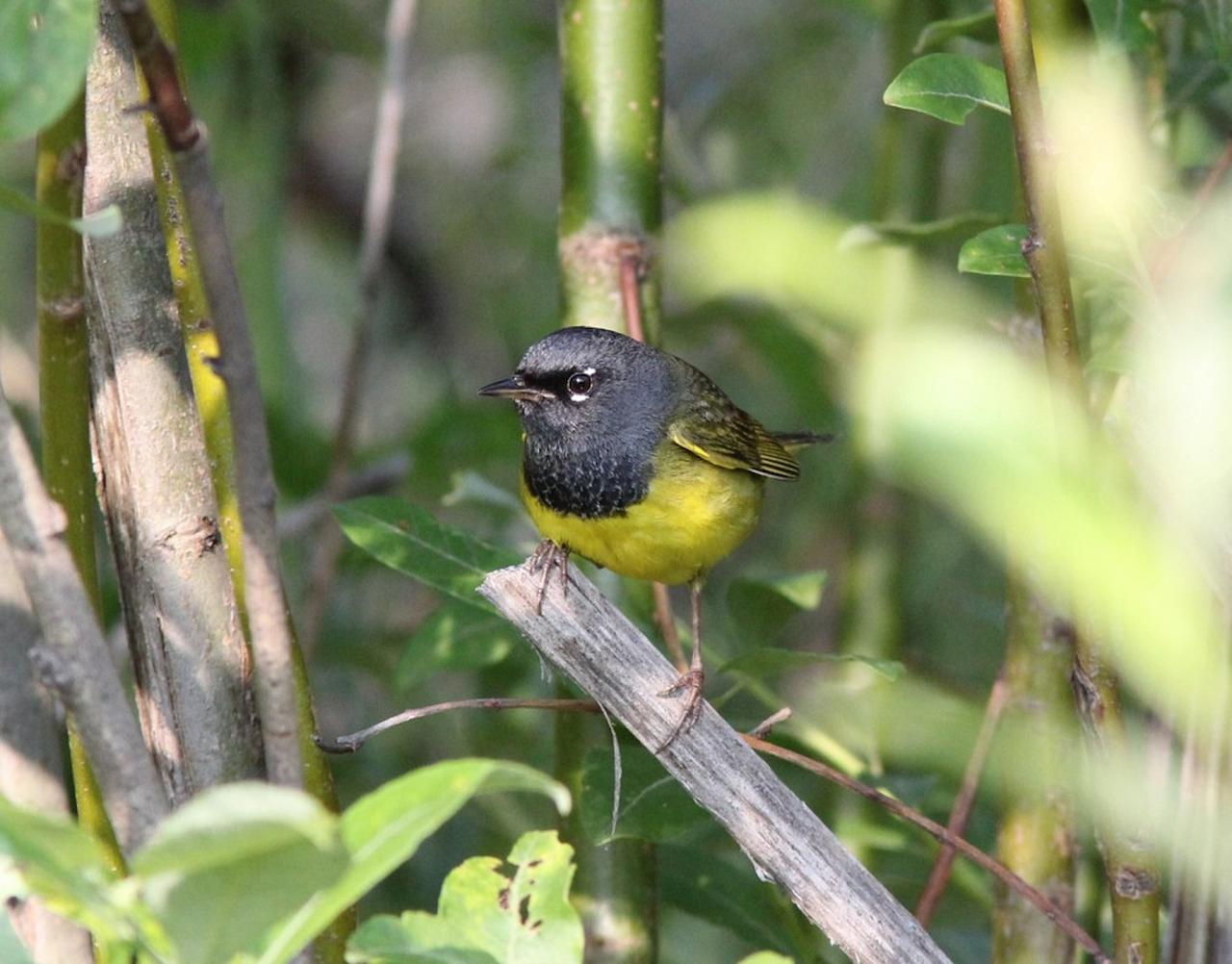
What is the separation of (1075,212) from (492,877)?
0.92 m

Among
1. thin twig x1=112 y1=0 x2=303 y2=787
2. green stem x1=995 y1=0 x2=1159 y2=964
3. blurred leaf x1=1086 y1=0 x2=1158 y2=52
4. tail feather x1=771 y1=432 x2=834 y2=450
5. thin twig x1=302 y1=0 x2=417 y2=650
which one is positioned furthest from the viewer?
tail feather x1=771 y1=432 x2=834 y2=450

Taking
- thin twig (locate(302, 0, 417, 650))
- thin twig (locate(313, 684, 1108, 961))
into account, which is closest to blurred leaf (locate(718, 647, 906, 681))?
thin twig (locate(313, 684, 1108, 961))

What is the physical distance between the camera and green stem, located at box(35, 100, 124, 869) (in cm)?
176

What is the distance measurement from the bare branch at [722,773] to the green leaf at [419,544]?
0.34 meters

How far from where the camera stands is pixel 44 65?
108 cm

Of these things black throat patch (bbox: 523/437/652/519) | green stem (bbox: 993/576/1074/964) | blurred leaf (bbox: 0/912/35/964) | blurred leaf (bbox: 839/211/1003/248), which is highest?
blurred leaf (bbox: 839/211/1003/248)

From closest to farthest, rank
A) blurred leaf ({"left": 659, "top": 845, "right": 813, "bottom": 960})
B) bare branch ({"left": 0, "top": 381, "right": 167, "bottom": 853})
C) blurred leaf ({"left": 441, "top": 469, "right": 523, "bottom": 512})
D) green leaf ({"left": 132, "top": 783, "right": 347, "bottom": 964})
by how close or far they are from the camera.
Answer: green leaf ({"left": 132, "top": 783, "right": 347, "bottom": 964}) < bare branch ({"left": 0, "top": 381, "right": 167, "bottom": 853}) < blurred leaf ({"left": 659, "top": 845, "right": 813, "bottom": 960}) < blurred leaf ({"left": 441, "top": 469, "right": 523, "bottom": 512})

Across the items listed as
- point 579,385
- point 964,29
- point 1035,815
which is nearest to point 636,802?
point 1035,815

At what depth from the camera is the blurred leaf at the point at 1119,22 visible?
2.06 metres

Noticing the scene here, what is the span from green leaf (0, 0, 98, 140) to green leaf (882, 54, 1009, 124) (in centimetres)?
95

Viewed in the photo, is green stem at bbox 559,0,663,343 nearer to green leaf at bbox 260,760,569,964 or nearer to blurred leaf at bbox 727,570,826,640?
blurred leaf at bbox 727,570,826,640

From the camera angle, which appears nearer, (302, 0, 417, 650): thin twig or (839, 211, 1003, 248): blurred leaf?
(839, 211, 1003, 248): blurred leaf

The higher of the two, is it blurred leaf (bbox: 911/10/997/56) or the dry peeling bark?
blurred leaf (bbox: 911/10/997/56)

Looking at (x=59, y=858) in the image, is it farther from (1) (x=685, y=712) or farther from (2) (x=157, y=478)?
(1) (x=685, y=712)
